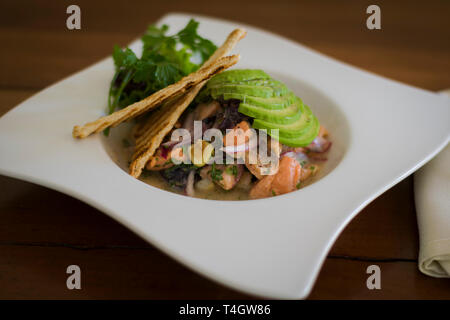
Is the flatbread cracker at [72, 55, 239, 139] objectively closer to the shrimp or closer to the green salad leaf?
the green salad leaf

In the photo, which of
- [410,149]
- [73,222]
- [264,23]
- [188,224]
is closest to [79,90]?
[73,222]

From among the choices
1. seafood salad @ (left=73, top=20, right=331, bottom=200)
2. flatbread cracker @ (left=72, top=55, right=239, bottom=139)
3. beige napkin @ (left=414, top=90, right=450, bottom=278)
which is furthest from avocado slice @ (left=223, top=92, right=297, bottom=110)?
beige napkin @ (left=414, top=90, right=450, bottom=278)

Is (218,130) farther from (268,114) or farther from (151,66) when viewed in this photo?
(151,66)

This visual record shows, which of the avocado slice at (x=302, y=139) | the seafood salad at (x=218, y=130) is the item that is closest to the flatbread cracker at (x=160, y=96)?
the seafood salad at (x=218, y=130)

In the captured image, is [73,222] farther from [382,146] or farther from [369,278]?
[382,146]

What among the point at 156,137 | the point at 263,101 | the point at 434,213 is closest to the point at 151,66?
the point at 156,137

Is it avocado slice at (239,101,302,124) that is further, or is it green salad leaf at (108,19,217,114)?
green salad leaf at (108,19,217,114)
